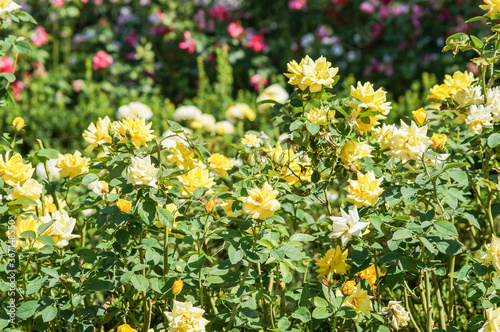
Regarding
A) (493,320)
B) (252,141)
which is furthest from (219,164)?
(493,320)

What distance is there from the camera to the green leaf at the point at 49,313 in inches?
53.1

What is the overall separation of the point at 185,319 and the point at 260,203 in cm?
33

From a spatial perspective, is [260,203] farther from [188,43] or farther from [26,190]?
[188,43]

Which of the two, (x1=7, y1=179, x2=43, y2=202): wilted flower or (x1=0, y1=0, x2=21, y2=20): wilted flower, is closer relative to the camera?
(x1=7, y1=179, x2=43, y2=202): wilted flower

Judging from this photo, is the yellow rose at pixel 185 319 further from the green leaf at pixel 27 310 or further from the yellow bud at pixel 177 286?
the green leaf at pixel 27 310

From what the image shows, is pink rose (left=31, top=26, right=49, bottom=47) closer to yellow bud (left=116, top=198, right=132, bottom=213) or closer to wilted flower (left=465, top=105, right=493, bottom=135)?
yellow bud (left=116, top=198, right=132, bottom=213)

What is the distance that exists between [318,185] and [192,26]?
16.0 ft

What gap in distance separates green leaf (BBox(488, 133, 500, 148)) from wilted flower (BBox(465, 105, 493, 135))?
0.03 meters

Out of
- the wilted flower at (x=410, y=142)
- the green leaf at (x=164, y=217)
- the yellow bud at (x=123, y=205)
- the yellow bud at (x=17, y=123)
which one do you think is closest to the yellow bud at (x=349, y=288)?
the wilted flower at (x=410, y=142)

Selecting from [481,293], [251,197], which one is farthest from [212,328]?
[481,293]

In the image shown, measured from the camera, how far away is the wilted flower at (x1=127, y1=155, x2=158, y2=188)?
128 cm

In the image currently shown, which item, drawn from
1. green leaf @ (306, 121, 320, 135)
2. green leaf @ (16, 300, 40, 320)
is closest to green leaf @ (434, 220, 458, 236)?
green leaf @ (306, 121, 320, 135)

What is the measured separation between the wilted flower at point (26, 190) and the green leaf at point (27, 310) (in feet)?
1.06

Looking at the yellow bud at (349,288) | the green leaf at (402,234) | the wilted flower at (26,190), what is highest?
the green leaf at (402,234)
